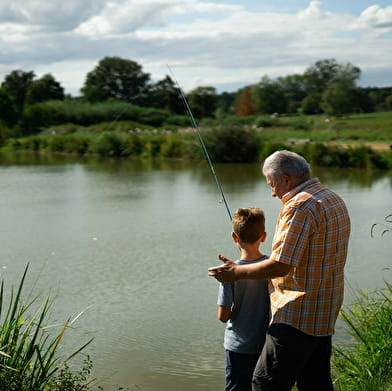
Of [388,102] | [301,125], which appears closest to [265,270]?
[301,125]

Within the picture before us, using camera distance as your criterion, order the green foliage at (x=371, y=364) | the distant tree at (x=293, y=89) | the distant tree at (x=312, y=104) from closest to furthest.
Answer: the green foliage at (x=371, y=364) → the distant tree at (x=312, y=104) → the distant tree at (x=293, y=89)

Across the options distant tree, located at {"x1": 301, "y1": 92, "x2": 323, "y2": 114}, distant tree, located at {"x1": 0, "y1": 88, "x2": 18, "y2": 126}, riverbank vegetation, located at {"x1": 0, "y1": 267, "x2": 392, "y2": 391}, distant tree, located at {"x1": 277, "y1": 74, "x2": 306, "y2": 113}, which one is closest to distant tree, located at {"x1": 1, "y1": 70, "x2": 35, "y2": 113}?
distant tree, located at {"x1": 0, "y1": 88, "x2": 18, "y2": 126}

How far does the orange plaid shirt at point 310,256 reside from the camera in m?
1.99

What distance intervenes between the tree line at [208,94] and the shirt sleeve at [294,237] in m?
29.4

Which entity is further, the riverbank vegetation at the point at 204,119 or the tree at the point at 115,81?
the tree at the point at 115,81

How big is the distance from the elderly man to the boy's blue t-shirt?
4.7 inches

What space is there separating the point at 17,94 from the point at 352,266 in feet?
156

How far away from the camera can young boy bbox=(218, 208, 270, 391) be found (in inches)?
86.4

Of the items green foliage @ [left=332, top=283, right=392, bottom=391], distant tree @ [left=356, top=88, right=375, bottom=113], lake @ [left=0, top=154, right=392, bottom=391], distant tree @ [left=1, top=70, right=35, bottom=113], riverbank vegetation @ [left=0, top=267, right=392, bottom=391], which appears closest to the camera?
riverbank vegetation @ [left=0, top=267, right=392, bottom=391]

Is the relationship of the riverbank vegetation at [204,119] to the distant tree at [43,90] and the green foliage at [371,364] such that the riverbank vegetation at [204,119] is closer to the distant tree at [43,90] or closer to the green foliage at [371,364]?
the distant tree at [43,90]

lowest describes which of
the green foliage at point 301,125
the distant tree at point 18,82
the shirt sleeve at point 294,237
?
the shirt sleeve at point 294,237

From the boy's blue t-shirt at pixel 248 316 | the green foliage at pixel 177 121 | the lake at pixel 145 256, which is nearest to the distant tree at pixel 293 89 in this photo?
the green foliage at pixel 177 121

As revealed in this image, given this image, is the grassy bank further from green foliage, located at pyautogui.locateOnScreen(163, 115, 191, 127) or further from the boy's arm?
the boy's arm

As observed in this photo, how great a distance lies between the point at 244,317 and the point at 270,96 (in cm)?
4042
